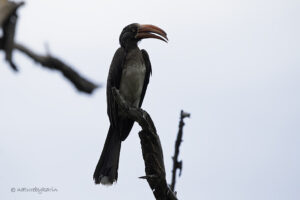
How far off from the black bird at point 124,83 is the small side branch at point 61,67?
4657mm

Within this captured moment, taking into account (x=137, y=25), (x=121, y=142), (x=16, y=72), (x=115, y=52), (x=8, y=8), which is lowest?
(x=16, y=72)

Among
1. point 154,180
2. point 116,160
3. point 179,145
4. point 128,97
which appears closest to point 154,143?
point 154,180

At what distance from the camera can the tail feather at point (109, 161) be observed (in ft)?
18.6

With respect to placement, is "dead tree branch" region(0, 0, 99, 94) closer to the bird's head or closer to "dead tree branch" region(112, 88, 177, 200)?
"dead tree branch" region(112, 88, 177, 200)

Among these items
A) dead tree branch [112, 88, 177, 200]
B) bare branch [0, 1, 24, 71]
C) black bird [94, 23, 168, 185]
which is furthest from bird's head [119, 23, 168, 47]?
bare branch [0, 1, 24, 71]

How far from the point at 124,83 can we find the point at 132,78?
0.13 m

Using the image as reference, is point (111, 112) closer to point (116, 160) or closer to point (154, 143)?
point (116, 160)

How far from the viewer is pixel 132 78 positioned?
21.9ft

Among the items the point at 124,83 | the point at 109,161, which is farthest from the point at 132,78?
the point at 109,161

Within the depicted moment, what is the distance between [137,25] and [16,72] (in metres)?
6.26

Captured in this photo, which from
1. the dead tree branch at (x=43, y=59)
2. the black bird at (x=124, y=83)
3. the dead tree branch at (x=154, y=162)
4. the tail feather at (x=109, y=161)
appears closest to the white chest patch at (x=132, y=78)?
the black bird at (x=124, y=83)

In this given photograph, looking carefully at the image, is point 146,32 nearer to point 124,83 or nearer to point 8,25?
point 124,83

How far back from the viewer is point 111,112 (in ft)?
20.5

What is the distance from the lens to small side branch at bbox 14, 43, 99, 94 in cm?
109
